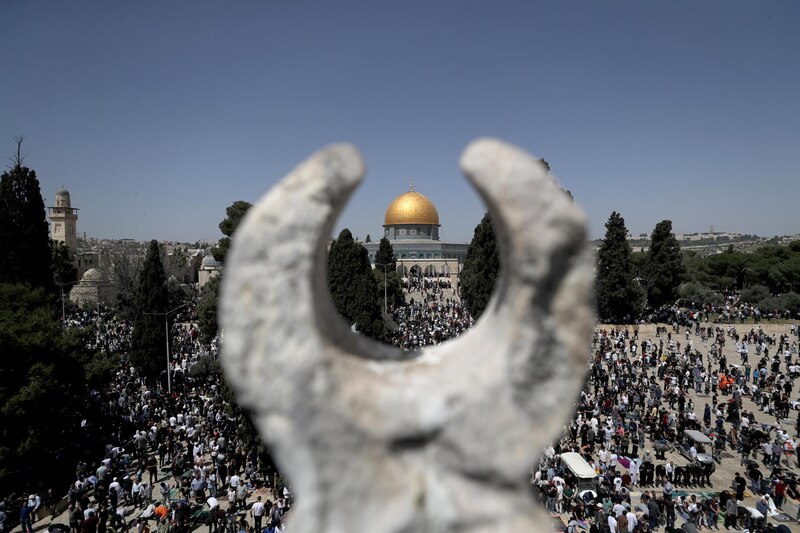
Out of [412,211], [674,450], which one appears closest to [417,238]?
[412,211]

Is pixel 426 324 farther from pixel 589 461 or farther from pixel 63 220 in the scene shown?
pixel 63 220

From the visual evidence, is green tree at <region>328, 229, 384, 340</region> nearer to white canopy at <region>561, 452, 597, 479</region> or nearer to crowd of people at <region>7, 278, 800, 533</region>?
crowd of people at <region>7, 278, 800, 533</region>

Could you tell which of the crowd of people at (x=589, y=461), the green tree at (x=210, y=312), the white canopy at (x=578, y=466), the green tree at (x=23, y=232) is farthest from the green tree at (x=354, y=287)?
the green tree at (x=23, y=232)

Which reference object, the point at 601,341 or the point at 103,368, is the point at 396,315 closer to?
the point at 601,341

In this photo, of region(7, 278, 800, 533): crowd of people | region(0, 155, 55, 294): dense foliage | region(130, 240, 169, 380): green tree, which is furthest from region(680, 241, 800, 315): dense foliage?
region(0, 155, 55, 294): dense foliage

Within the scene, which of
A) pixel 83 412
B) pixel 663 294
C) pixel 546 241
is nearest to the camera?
pixel 546 241

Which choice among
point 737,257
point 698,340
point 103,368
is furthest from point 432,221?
point 103,368
